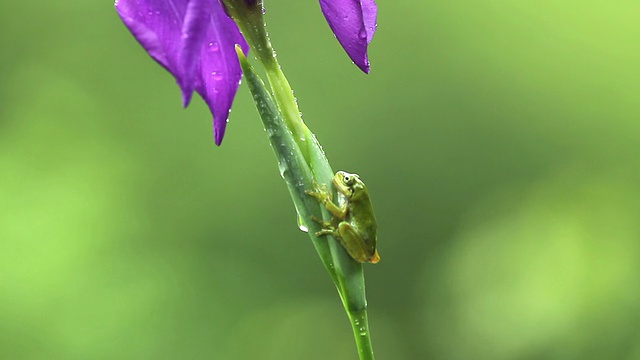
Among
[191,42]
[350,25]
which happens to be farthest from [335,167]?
[191,42]

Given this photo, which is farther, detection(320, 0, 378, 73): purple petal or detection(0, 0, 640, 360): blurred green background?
detection(0, 0, 640, 360): blurred green background

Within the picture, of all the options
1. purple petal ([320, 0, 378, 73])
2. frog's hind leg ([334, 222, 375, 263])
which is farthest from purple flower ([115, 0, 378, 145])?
frog's hind leg ([334, 222, 375, 263])

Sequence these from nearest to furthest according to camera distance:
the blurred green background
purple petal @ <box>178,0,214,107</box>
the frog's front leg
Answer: purple petal @ <box>178,0,214,107</box>
the frog's front leg
the blurred green background

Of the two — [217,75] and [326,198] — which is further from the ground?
[217,75]

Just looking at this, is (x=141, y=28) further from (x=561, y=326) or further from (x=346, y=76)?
(x=346, y=76)

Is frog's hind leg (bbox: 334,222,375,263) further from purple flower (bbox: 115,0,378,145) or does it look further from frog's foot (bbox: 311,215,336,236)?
purple flower (bbox: 115,0,378,145)

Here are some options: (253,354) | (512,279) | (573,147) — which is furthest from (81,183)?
(573,147)

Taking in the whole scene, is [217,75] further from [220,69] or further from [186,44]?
[186,44]
